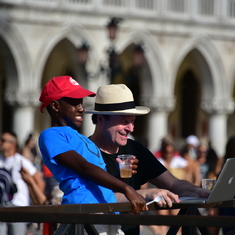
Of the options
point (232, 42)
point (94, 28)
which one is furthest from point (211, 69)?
point (94, 28)

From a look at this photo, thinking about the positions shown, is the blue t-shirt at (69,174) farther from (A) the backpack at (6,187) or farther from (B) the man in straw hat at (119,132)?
(A) the backpack at (6,187)

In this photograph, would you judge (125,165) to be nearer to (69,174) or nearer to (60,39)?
(69,174)

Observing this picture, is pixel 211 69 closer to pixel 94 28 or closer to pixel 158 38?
pixel 158 38

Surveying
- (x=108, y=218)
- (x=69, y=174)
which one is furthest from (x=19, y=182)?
(x=108, y=218)

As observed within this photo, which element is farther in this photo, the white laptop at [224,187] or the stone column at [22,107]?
the stone column at [22,107]

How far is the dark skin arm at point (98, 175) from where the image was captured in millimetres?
2816

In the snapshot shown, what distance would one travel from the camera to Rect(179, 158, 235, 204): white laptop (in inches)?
115

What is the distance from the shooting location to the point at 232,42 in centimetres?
1966

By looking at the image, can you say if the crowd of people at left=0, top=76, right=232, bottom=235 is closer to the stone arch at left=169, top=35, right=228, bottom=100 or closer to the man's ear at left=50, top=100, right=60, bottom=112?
the man's ear at left=50, top=100, right=60, bottom=112

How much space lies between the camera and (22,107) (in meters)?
16.4

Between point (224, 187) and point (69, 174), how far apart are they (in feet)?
2.19

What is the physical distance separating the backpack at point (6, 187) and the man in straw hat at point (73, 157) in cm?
299

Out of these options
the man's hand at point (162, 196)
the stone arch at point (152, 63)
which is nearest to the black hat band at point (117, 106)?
the man's hand at point (162, 196)

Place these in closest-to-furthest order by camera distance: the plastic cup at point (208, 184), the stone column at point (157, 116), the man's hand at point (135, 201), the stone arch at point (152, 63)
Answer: the man's hand at point (135, 201)
the plastic cup at point (208, 184)
the stone arch at point (152, 63)
the stone column at point (157, 116)
